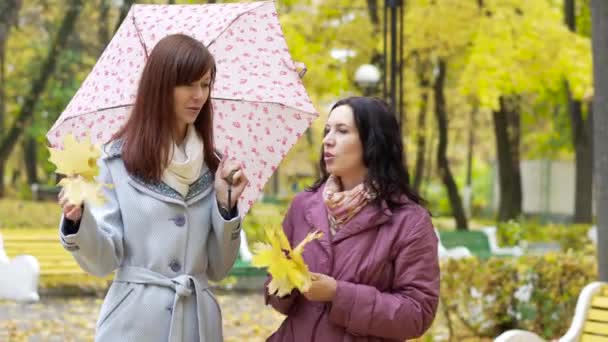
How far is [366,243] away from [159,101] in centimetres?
82

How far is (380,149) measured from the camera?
11.5ft

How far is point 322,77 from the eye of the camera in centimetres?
1836

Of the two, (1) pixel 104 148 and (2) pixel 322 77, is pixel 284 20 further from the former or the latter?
(1) pixel 104 148

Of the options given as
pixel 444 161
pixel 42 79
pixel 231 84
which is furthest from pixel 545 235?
pixel 231 84

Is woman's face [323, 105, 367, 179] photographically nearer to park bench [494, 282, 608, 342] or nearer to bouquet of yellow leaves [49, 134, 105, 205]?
bouquet of yellow leaves [49, 134, 105, 205]

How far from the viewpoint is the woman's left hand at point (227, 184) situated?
342 centimetres

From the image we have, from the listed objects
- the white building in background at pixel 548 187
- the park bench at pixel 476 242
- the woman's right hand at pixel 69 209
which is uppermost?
the woman's right hand at pixel 69 209

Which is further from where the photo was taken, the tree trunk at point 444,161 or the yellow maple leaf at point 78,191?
the tree trunk at point 444,161

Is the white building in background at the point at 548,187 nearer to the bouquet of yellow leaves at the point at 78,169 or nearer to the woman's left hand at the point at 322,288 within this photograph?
the woman's left hand at the point at 322,288

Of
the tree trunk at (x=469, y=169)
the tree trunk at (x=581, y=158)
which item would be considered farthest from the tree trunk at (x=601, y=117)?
the tree trunk at (x=469, y=169)

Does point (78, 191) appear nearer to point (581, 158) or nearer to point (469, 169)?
point (581, 158)

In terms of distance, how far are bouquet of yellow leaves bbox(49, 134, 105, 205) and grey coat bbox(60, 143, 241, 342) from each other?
34 cm

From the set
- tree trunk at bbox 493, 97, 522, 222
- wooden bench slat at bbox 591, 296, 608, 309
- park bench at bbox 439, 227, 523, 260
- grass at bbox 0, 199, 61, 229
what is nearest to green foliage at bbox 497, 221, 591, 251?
park bench at bbox 439, 227, 523, 260

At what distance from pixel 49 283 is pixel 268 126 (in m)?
9.39
